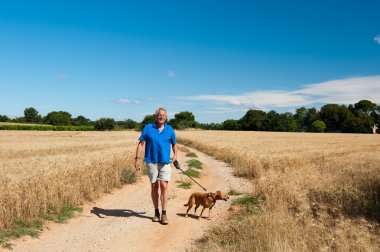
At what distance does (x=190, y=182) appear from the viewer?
15539 millimetres

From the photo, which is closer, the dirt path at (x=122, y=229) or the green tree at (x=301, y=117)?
the dirt path at (x=122, y=229)

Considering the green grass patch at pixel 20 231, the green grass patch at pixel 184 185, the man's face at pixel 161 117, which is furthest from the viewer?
the green grass patch at pixel 184 185

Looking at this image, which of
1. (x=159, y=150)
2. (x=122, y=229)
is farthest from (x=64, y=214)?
(x=159, y=150)

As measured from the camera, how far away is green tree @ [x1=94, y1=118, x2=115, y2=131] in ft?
393

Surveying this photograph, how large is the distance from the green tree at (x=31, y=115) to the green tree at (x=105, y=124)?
8667 centimetres

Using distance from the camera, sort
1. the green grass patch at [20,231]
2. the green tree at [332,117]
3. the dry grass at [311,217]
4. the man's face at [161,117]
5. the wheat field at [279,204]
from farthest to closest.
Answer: the green tree at [332,117] < the man's face at [161,117] < the green grass patch at [20,231] < the wheat field at [279,204] < the dry grass at [311,217]

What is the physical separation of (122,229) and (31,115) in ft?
674

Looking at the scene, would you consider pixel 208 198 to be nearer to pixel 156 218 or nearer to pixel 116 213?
pixel 156 218

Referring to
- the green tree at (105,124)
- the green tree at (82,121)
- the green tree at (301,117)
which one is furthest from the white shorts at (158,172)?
the green tree at (82,121)

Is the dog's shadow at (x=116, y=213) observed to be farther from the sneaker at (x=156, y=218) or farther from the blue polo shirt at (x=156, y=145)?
the blue polo shirt at (x=156, y=145)

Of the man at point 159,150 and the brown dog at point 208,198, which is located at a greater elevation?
the man at point 159,150

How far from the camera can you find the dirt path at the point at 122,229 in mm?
7156

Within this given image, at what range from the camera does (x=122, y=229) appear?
27.0 ft

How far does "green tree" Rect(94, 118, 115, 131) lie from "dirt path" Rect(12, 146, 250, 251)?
111 m
